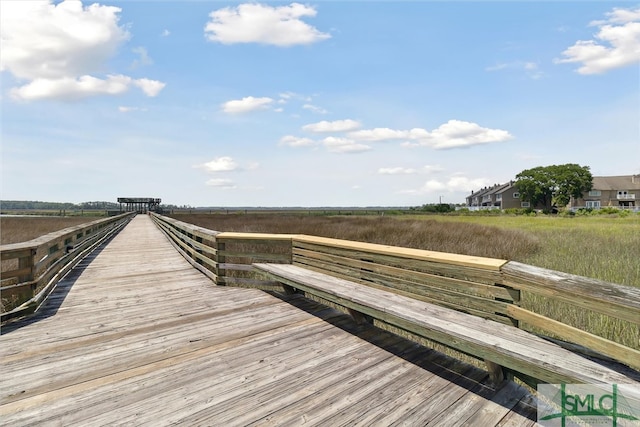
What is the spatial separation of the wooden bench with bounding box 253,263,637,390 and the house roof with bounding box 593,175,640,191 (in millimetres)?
77924

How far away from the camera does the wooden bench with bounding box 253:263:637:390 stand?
6.58 ft

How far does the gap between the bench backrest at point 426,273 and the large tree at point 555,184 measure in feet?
204

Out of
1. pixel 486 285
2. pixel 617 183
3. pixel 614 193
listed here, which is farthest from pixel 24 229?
pixel 617 183

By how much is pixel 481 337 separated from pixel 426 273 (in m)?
1.04

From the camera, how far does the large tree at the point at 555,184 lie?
53875mm

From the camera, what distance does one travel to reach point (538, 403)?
2.36 m

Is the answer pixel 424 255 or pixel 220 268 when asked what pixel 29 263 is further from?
pixel 424 255

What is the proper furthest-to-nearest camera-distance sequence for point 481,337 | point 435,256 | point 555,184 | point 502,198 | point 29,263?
point 502,198, point 555,184, point 29,263, point 435,256, point 481,337

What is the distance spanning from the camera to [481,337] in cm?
241

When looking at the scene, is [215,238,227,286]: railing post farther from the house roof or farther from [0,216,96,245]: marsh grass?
the house roof

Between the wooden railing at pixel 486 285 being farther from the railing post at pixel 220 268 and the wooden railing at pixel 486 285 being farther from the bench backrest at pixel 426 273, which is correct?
the railing post at pixel 220 268

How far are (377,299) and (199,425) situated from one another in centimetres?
188

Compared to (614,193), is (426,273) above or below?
below

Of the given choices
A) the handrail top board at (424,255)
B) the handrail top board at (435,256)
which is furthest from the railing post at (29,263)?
the handrail top board at (435,256)
